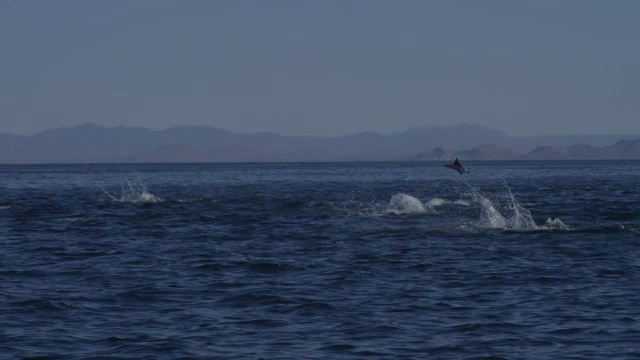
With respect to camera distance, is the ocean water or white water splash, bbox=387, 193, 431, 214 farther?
white water splash, bbox=387, 193, 431, 214

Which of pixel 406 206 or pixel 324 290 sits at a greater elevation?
pixel 406 206

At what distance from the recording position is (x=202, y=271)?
90.5 feet

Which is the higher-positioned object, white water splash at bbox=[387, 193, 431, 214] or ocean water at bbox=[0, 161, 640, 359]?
white water splash at bbox=[387, 193, 431, 214]

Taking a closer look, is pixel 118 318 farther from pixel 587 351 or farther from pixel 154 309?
pixel 587 351

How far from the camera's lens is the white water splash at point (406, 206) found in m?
51.2

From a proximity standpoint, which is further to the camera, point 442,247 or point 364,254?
point 442,247

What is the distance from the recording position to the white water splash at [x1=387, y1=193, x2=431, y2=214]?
5116 centimetres

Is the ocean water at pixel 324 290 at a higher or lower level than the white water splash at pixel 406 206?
lower

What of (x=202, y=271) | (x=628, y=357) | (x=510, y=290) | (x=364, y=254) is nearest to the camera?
(x=628, y=357)

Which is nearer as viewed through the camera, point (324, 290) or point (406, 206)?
point (324, 290)

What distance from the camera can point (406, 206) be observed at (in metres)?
52.3

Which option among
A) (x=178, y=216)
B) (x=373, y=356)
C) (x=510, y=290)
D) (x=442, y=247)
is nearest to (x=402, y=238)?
(x=442, y=247)

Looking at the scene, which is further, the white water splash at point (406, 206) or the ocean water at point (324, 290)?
the white water splash at point (406, 206)

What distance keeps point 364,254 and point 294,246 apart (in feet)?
11.1
